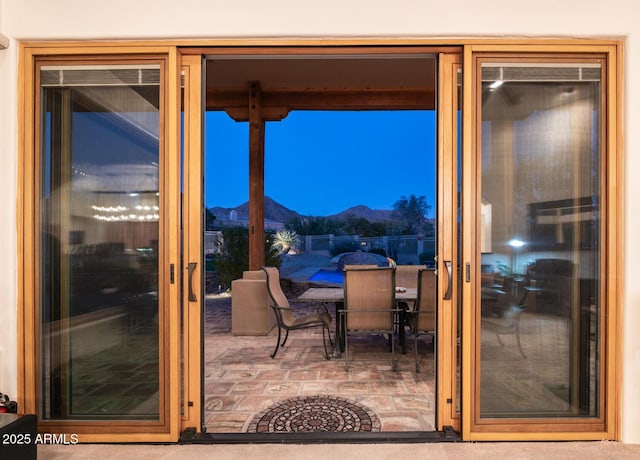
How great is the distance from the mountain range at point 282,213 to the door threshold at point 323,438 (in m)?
5.29

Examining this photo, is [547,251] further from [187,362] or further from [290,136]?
[290,136]

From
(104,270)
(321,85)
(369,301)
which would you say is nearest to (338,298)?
(369,301)

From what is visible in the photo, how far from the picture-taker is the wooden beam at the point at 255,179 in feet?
19.4

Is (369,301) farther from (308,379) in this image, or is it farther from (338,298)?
(308,379)

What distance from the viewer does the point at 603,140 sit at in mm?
2305

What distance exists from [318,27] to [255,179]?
3854 millimetres

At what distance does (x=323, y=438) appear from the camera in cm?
230

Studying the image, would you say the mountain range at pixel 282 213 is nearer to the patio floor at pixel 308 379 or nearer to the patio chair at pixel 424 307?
the patio floor at pixel 308 379

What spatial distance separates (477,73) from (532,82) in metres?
0.36

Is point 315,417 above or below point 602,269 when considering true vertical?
below

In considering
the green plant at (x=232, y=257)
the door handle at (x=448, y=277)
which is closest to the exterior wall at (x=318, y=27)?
the door handle at (x=448, y=277)

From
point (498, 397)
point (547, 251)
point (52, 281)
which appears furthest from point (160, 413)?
point (547, 251)

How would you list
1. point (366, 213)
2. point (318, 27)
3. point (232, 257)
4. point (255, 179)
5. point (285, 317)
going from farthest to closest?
point (366, 213) < point (232, 257) < point (255, 179) < point (285, 317) < point (318, 27)

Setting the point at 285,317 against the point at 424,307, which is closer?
the point at 424,307
